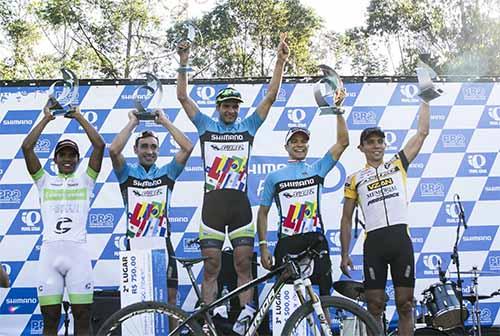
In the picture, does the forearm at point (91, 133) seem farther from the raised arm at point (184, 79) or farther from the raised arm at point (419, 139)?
the raised arm at point (419, 139)

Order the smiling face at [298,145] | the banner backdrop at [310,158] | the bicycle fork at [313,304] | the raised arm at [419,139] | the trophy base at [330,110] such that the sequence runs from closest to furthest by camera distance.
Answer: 1. the bicycle fork at [313,304]
2. the trophy base at [330,110]
3. the raised arm at [419,139]
4. the smiling face at [298,145]
5. the banner backdrop at [310,158]

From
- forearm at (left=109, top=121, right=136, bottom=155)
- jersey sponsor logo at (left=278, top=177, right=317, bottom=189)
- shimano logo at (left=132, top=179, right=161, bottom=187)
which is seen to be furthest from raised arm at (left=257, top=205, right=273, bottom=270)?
forearm at (left=109, top=121, right=136, bottom=155)

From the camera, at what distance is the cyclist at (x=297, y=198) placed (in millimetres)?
4129

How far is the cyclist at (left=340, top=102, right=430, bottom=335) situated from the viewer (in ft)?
12.7

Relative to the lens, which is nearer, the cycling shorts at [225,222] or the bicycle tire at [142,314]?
the bicycle tire at [142,314]

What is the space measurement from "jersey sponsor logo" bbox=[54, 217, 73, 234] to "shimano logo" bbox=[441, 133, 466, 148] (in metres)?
→ 3.32

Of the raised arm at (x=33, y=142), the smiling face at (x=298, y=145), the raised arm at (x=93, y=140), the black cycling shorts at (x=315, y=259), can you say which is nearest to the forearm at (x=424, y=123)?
the smiling face at (x=298, y=145)

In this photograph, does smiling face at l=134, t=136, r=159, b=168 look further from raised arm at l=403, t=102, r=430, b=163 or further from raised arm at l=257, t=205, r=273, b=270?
raised arm at l=403, t=102, r=430, b=163

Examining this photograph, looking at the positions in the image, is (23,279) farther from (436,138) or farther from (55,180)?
(436,138)

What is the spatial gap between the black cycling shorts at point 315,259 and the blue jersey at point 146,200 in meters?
0.88

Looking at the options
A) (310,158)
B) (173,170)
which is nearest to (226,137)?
(173,170)

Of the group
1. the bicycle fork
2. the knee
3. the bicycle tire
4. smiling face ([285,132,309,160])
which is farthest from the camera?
smiling face ([285,132,309,160])

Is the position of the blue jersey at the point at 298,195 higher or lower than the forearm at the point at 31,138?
lower

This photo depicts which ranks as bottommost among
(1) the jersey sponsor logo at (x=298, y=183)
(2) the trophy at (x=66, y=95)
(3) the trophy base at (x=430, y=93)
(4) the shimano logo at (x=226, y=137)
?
(1) the jersey sponsor logo at (x=298, y=183)
